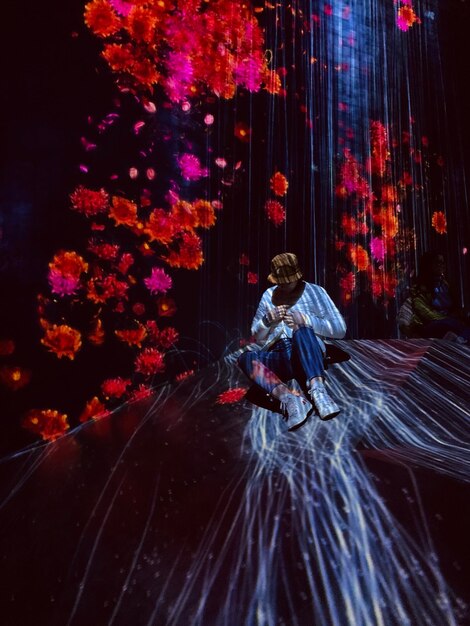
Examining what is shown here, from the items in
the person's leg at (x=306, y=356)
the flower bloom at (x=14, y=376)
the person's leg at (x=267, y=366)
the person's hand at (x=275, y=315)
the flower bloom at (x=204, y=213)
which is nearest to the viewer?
the person's leg at (x=306, y=356)

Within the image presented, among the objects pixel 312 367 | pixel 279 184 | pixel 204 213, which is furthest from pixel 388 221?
pixel 312 367

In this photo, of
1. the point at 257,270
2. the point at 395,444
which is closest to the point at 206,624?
the point at 395,444

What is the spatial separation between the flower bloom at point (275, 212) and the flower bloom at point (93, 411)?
194 cm

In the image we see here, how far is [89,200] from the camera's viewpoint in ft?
9.80

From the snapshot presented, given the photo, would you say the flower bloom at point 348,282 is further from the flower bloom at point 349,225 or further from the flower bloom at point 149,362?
the flower bloom at point 149,362

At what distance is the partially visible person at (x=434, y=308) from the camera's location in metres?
3.21

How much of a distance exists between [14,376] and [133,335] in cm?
74

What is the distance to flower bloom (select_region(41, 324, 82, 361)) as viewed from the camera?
9.16 ft

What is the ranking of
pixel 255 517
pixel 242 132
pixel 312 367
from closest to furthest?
pixel 255 517, pixel 312 367, pixel 242 132

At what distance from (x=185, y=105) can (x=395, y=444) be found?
2747 mm

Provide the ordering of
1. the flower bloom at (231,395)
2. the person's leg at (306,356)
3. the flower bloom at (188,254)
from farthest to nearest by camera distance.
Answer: the flower bloom at (188,254)
the flower bloom at (231,395)
the person's leg at (306,356)

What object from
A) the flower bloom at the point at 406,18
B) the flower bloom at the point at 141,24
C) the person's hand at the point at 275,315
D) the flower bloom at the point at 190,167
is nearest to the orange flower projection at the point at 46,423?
the person's hand at the point at 275,315

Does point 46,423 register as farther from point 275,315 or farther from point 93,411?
point 275,315

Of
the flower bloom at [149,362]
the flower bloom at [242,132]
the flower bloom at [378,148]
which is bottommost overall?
the flower bloom at [149,362]
